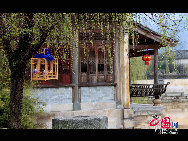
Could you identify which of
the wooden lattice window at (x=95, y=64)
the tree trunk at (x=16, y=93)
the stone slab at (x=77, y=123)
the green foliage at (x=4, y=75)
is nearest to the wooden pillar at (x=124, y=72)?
the wooden lattice window at (x=95, y=64)

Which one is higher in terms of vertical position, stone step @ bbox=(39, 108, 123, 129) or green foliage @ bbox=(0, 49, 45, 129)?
green foliage @ bbox=(0, 49, 45, 129)

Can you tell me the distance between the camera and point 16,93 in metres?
3.87

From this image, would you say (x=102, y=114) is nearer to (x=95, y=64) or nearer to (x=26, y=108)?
(x=95, y=64)

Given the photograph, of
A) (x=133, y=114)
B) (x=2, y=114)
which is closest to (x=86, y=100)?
(x=133, y=114)

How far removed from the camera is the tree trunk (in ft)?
12.7

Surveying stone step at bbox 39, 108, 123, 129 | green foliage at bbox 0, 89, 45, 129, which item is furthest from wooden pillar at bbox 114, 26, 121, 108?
green foliage at bbox 0, 89, 45, 129

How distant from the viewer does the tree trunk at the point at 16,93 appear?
3863mm

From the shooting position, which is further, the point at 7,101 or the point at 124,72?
the point at 124,72

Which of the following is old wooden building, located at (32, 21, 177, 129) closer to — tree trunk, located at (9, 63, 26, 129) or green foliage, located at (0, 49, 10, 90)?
green foliage, located at (0, 49, 10, 90)

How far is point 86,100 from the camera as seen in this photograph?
607 centimetres

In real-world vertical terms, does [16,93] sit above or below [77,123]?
above

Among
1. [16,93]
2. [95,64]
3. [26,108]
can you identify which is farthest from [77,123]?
[95,64]

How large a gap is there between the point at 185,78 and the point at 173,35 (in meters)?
17.3
